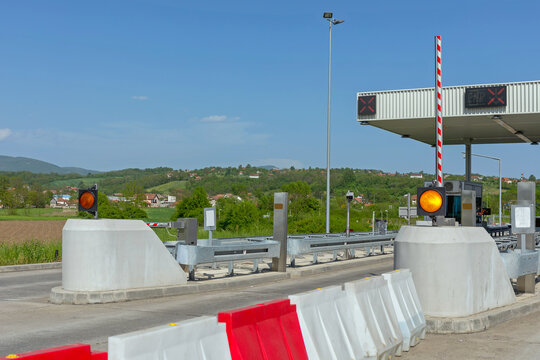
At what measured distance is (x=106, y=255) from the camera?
11.9 metres

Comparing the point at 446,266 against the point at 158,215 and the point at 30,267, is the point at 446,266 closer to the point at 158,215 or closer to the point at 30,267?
the point at 30,267

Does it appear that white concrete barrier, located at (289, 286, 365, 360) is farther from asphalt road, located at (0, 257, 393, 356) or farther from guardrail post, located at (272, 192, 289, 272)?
guardrail post, located at (272, 192, 289, 272)

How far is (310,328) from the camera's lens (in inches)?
241

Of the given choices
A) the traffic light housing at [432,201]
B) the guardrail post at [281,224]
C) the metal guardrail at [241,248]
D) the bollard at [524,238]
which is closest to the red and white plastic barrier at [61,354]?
the traffic light housing at [432,201]

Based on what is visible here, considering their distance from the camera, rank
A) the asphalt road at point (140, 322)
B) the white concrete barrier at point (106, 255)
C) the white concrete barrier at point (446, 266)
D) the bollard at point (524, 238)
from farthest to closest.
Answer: the bollard at point (524, 238) → the white concrete barrier at point (106, 255) → the white concrete barrier at point (446, 266) → the asphalt road at point (140, 322)

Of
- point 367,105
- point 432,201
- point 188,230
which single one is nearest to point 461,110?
point 367,105

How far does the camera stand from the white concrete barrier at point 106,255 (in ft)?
38.8

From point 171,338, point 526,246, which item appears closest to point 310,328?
point 171,338

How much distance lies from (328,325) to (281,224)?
1001cm

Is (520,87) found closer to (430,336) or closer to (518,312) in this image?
(518,312)

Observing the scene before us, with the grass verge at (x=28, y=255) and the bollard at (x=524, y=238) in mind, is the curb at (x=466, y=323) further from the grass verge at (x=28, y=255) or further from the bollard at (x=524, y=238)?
the grass verge at (x=28, y=255)

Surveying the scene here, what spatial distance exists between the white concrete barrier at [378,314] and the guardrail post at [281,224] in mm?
8199

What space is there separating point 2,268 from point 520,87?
1913 cm

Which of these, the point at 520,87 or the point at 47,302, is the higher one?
the point at 520,87
